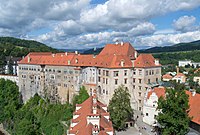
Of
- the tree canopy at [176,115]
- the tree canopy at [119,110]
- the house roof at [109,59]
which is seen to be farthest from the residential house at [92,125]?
the house roof at [109,59]

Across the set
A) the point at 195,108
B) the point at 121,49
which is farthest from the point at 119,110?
the point at 121,49

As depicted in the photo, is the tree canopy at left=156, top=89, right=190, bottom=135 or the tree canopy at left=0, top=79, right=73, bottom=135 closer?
the tree canopy at left=156, top=89, right=190, bottom=135

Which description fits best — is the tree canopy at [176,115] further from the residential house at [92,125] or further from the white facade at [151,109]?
the white facade at [151,109]

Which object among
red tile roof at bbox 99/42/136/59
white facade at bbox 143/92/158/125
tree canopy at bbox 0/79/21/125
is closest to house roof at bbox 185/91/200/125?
white facade at bbox 143/92/158/125

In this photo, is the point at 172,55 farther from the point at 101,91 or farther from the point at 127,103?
the point at 127,103

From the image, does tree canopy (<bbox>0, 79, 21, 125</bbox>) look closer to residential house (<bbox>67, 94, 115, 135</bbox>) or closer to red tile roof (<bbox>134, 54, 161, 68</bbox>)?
red tile roof (<bbox>134, 54, 161, 68</bbox>)

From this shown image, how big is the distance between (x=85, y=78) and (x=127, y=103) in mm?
18951

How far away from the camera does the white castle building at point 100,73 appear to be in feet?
191

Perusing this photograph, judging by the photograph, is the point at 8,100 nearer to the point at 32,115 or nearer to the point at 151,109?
the point at 32,115

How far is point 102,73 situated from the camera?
196 feet

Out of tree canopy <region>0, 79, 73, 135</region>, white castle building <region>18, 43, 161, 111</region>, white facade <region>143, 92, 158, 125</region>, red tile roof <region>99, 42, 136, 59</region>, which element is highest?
red tile roof <region>99, 42, 136, 59</region>

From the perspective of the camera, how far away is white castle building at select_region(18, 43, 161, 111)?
5819cm

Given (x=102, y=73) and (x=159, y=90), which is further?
(x=102, y=73)

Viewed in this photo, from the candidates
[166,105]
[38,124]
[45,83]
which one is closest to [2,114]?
[45,83]
